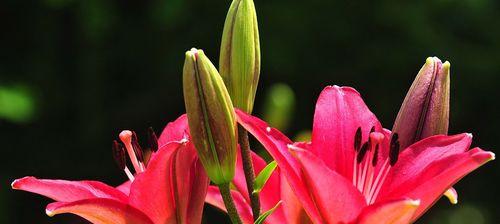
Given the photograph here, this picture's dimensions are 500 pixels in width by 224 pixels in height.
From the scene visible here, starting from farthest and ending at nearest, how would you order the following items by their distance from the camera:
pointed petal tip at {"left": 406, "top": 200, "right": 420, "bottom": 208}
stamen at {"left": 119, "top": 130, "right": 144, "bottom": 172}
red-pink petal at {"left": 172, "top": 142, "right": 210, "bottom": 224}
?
1. stamen at {"left": 119, "top": 130, "right": 144, "bottom": 172}
2. red-pink petal at {"left": 172, "top": 142, "right": 210, "bottom": 224}
3. pointed petal tip at {"left": 406, "top": 200, "right": 420, "bottom": 208}

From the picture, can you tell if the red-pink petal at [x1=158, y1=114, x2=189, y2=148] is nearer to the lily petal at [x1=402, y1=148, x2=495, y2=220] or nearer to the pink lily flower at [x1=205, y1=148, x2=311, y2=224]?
the pink lily flower at [x1=205, y1=148, x2=311, y2=224]

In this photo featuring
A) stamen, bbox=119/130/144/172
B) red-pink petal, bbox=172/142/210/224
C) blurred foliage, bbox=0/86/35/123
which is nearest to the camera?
red-pink petal, bbox=172/142/210/224

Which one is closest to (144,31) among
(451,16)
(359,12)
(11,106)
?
(11,106)

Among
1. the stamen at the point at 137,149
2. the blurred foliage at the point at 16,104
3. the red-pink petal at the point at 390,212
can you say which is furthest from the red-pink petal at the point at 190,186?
the blurred foliage at the point at 16,104

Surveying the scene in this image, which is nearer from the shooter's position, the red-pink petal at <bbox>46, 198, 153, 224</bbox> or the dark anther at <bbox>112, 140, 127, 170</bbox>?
the red-pink petal at <bbox>46, 198, 153, 224</bbox>

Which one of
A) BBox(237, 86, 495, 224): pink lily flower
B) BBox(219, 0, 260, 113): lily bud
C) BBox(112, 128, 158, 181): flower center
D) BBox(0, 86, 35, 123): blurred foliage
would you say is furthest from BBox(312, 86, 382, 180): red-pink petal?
BBox(0, 86, 35, 123): blurred foliage

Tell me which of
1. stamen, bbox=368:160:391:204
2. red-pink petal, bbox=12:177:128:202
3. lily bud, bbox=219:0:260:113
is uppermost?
lily bud, bbox=219:0:260:113

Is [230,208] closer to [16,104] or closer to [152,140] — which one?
[152,140]
